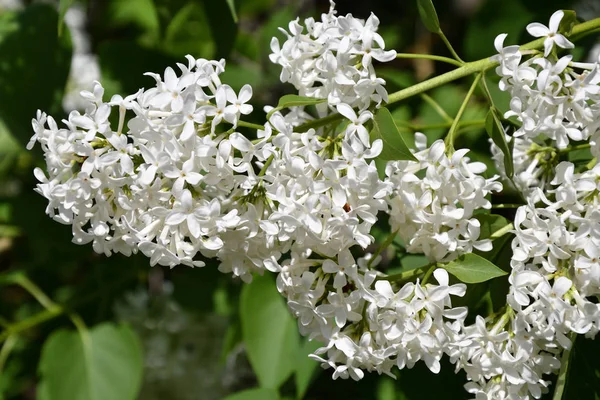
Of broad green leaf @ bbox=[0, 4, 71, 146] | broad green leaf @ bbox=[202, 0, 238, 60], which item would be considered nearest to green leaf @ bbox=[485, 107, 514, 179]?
broad green leaf @ bbox=[202, 0, 238, 60]

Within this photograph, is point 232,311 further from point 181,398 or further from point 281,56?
point 281,56

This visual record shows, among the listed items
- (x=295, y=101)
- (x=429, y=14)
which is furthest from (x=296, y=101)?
(x=429, y=14)

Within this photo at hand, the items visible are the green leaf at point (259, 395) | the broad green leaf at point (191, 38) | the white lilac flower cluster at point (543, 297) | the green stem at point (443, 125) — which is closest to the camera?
the white lilac flower cluster at point (543, 297)

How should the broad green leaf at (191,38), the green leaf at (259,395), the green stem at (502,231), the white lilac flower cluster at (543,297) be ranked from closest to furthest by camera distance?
the white lilac flower cluster at (543,297)
the green stem at (502,231)
the green leaf at (259,395)
the broad green leaf at (191,38)

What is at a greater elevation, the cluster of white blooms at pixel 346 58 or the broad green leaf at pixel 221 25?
the cluster of white blooms at pixel 346 58

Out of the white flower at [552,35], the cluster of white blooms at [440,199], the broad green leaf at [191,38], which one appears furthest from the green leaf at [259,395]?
the broad green leaf at [191,38]

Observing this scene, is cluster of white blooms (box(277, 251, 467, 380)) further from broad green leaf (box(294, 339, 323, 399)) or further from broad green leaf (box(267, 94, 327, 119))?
broad green leaf (box(294, 339, 323, 399))

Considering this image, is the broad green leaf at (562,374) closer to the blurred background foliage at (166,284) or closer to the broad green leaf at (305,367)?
the blurred background foliage at (166,284)
